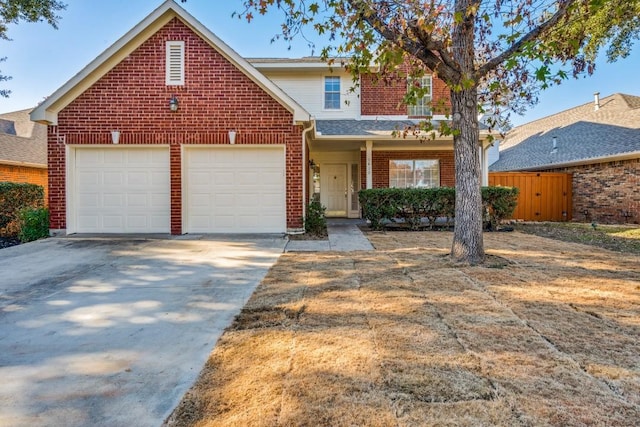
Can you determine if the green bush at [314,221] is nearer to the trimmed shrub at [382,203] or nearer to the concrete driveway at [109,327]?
the trimmed shrub at [382,203]

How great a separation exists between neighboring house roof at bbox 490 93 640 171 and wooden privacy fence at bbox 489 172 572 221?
0.99m

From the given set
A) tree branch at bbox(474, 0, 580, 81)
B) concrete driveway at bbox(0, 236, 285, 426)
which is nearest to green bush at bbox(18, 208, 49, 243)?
concrete driveway at bbox(0, 236, 285, 426)

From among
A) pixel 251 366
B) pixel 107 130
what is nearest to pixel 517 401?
pixel 251 366

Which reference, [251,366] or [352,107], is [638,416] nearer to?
[251,366]

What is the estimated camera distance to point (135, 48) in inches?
366

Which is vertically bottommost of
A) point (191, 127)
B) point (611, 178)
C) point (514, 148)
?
point (611, 178)

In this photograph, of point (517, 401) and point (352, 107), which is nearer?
point (517, 401)

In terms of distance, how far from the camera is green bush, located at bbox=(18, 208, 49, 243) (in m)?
9.27

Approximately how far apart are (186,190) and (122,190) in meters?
1.63

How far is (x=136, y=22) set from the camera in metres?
9.12

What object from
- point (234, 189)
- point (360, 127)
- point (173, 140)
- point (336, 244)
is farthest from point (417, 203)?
point (173, 140)

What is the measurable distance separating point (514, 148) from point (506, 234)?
14509 millimetres

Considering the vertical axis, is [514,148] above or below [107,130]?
above

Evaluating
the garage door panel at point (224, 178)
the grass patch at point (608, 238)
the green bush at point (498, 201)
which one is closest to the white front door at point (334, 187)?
the green bush at point (498, 201)
